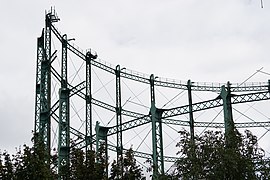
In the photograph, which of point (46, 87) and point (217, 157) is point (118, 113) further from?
point (217, 157)

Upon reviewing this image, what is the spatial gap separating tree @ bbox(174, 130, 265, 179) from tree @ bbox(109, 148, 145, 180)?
147 centimetres

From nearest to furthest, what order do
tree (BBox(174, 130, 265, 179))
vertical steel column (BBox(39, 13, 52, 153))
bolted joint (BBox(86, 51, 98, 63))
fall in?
tree (BBox(174, 130, 265, 179)), vertical steel column (BBox(39, 13, 52, 153)), bolted joint (BBox(86, 51, 98, 63))

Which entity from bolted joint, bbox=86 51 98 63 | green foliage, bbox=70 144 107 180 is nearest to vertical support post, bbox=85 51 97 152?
bolted joint, bbox=86 51 98 63

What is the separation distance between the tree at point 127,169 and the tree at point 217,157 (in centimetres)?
147

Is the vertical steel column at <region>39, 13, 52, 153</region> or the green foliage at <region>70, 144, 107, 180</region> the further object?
the vertical steel column at <region>39, 13, 52, 153</region>

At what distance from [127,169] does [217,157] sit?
336 cm

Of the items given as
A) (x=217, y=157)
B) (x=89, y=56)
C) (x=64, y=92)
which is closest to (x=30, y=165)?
(x=217, y=157)

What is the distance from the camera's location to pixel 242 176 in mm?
17938

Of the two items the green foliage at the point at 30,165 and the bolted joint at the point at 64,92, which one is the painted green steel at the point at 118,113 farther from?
the green foliage at the point at 30,165

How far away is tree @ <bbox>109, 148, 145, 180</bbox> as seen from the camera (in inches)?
776

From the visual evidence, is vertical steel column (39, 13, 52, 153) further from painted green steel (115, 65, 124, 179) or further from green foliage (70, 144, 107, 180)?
green foliage (70, 144, 107, 180)

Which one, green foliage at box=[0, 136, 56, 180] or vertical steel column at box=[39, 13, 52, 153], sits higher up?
vertical steel column at box=[39, 13, 52, 153]

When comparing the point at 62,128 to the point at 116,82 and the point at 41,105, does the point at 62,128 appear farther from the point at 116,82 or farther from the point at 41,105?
the point at 116,82

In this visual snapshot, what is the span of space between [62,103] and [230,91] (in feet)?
52.6
